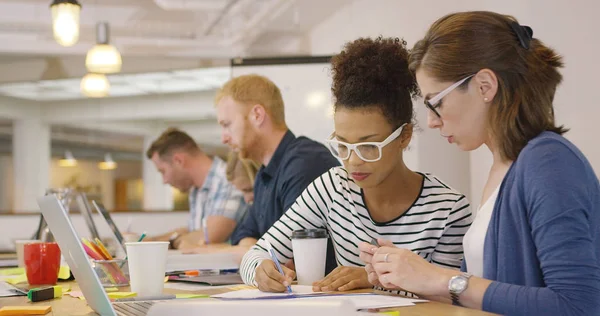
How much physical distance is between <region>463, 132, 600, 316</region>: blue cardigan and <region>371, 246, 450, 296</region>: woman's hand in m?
0.11

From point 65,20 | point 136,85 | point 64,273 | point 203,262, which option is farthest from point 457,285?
point 136,85

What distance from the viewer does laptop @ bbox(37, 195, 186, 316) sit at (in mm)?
1421

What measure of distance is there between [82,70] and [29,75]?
2.06 feet

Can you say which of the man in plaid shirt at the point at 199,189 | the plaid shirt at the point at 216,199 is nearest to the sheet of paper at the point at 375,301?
the man in plaid shirt at the point at 199,189

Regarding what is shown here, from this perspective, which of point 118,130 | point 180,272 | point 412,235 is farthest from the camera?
point 118,130

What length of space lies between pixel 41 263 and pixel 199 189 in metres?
2.97

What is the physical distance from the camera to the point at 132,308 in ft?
5.19

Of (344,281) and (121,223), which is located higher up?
(344,281)

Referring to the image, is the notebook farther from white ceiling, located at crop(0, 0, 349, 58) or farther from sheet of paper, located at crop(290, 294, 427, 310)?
white ceiling, located at crop(0, 0, 349, 58)

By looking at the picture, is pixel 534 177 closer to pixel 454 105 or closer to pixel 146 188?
pixel 454 105

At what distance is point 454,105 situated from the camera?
1.75 meters

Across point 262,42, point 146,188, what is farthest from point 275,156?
point 146,188

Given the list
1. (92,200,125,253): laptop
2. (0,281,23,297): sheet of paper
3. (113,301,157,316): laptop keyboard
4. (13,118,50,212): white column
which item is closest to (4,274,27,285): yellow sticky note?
Answer: (0,281,23,297): sheet of paper

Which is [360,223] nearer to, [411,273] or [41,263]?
[411,273]
